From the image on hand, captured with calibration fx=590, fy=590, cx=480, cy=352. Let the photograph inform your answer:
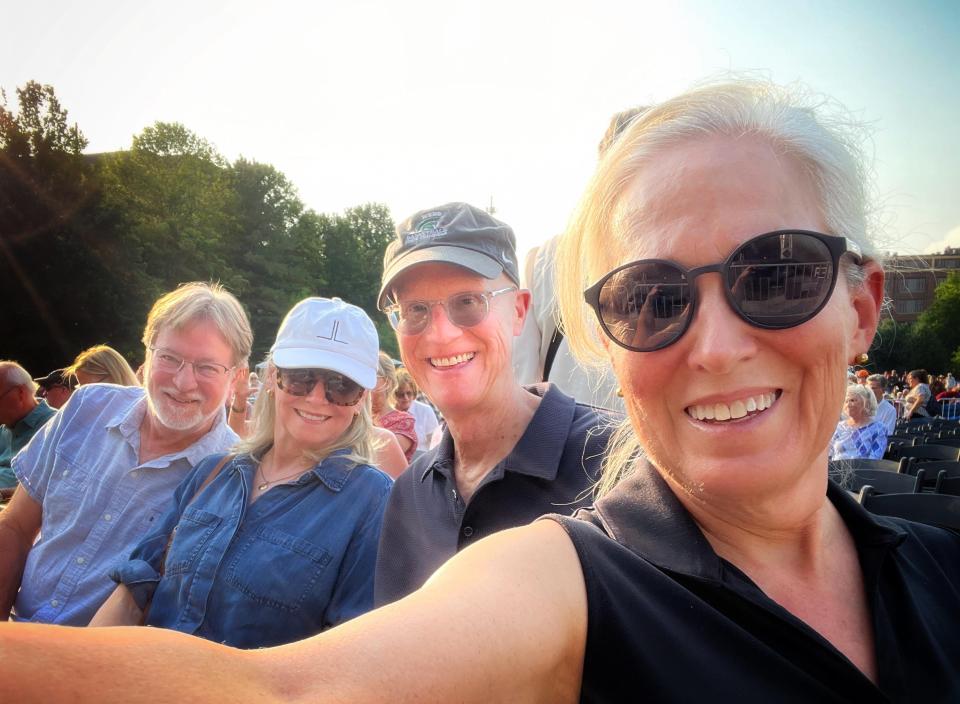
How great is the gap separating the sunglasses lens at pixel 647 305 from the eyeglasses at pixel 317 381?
1.86m

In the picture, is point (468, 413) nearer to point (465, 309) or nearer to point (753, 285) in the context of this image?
point (465, 309)

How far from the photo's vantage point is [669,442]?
118cm

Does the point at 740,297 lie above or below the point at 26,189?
below

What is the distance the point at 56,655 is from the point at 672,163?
4.05 ft

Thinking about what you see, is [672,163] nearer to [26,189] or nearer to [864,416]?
[864,416]

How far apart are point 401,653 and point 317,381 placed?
7.04 feet

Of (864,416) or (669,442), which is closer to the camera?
(669,442)

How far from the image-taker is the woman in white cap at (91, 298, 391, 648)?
7.63 feet

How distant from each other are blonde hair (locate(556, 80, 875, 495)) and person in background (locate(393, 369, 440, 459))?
5.04 metres

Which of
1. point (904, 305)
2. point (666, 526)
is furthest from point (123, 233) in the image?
point (666, 526)

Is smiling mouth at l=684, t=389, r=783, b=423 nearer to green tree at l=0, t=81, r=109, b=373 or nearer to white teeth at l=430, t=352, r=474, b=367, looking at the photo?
white teeth at l=430, t=352, r=474, b=367

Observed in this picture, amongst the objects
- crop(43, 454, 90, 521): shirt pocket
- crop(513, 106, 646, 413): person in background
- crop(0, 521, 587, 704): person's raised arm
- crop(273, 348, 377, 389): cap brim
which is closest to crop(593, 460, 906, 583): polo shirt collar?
crop(0, 521, 587, 704): person's raised arm

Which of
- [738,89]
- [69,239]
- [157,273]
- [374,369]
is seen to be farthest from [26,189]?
[738,89]

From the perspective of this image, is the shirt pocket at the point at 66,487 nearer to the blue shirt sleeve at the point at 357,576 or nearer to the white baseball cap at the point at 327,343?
the white baseball cap at the point at 327,343
